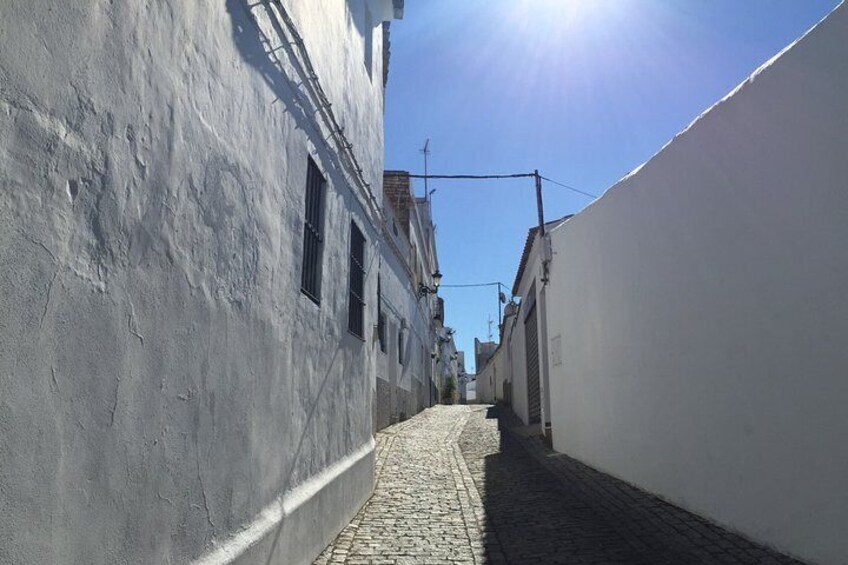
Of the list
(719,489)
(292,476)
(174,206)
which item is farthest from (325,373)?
(719,489)

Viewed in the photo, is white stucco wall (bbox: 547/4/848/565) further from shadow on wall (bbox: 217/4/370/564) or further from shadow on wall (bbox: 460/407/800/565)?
shadow on wall (bbox: 217/4/370/564)

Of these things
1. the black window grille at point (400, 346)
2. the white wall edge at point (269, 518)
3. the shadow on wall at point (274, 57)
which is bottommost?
the white wall edge at point (269, 518)

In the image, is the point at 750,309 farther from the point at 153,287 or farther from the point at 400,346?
the point at 400,346

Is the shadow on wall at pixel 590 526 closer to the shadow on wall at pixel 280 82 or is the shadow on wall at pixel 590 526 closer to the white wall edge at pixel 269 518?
the white wall edge at pixel 269 518

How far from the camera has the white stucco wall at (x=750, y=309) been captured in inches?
154

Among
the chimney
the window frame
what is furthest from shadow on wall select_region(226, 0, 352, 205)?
the chimney

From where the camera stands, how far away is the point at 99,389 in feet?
7.32

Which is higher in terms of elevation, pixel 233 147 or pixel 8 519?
pixel 233 147

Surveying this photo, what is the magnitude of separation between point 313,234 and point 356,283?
76.1 inches

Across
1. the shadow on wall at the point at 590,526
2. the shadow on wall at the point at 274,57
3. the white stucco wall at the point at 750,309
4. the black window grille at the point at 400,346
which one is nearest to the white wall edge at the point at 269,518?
the shadow on wall at the point at 590,526

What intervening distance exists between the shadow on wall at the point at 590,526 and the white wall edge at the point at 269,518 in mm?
1395

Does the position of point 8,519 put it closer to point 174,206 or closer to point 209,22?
point 174,206

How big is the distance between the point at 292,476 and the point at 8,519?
9.21ft

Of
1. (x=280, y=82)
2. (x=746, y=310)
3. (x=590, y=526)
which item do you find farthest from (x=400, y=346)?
(x=280, y=82)
